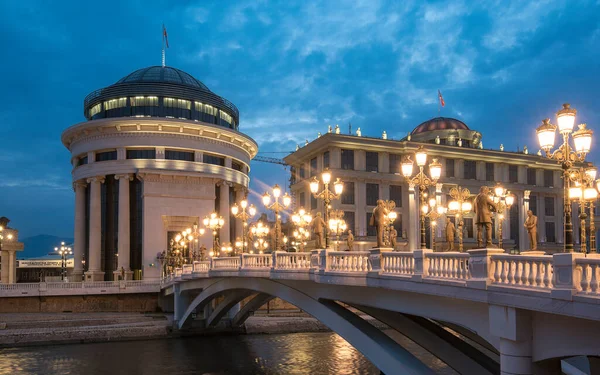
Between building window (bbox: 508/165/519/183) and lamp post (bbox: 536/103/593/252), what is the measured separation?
63.0 m

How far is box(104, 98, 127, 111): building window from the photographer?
67.7 metres

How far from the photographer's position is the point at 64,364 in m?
32.4

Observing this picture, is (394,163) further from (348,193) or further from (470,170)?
(470,170)

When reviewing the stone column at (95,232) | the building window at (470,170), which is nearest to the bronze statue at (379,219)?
the stone column at (95,232)

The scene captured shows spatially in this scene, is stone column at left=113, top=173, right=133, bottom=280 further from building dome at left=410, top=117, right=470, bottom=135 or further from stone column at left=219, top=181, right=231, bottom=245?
building dome at left=410, top=117, right=470, bottom=135

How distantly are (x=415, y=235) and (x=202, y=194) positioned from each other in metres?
22.8

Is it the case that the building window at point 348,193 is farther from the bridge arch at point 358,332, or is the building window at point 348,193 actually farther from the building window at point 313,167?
the bridge arch at point 358,332

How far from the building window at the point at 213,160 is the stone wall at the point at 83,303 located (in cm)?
1858

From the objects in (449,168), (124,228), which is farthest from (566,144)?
(449,168)

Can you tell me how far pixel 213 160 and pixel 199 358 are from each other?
36.4 metres

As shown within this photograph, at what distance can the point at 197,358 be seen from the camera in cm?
3472

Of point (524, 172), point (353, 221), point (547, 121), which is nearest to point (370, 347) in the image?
point (547, 121)

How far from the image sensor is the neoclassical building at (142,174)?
6384cm

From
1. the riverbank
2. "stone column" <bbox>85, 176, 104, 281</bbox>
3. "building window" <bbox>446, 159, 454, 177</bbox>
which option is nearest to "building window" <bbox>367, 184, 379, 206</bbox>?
"building window" <bbox>446, 159, 454, 177</bbox>
